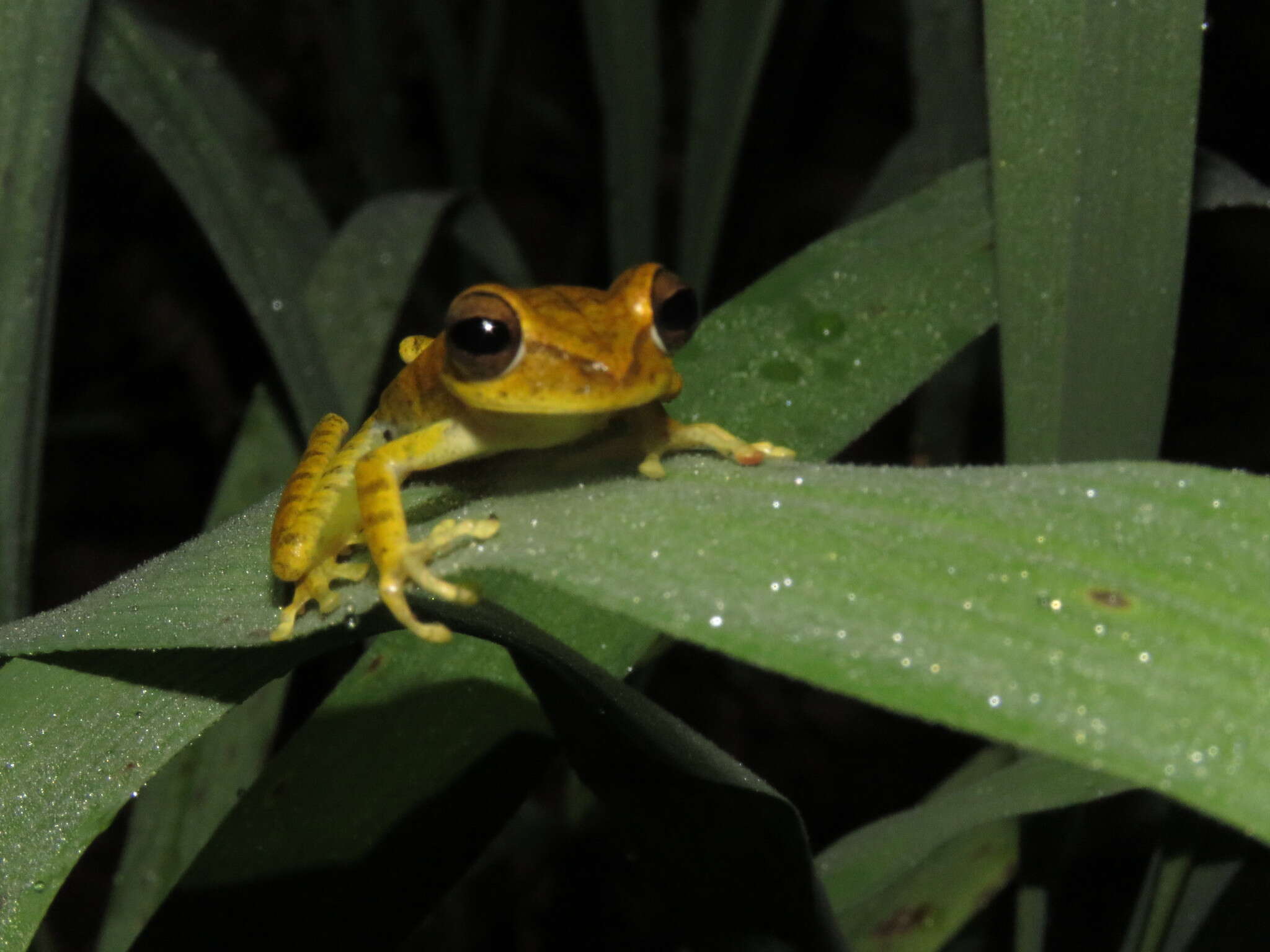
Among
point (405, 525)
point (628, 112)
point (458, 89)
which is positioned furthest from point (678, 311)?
point (458, 89)

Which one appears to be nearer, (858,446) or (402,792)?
(402,792)

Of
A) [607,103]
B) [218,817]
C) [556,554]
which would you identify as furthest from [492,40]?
[556,554]

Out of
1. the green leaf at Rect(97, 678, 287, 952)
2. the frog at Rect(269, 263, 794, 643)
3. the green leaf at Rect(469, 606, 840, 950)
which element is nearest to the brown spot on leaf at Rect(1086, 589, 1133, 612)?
the green leaf at Rect(469, 606, 840, 950)

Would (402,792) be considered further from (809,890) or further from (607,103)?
(607,103)

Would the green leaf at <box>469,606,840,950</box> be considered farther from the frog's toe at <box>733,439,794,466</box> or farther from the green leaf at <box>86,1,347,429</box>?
the green leaf at <box>86,1,347,429</box>

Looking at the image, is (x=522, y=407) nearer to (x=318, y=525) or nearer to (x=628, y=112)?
(x=318, y=525)

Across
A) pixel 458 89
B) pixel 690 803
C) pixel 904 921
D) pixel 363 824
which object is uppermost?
pixel 458 89
